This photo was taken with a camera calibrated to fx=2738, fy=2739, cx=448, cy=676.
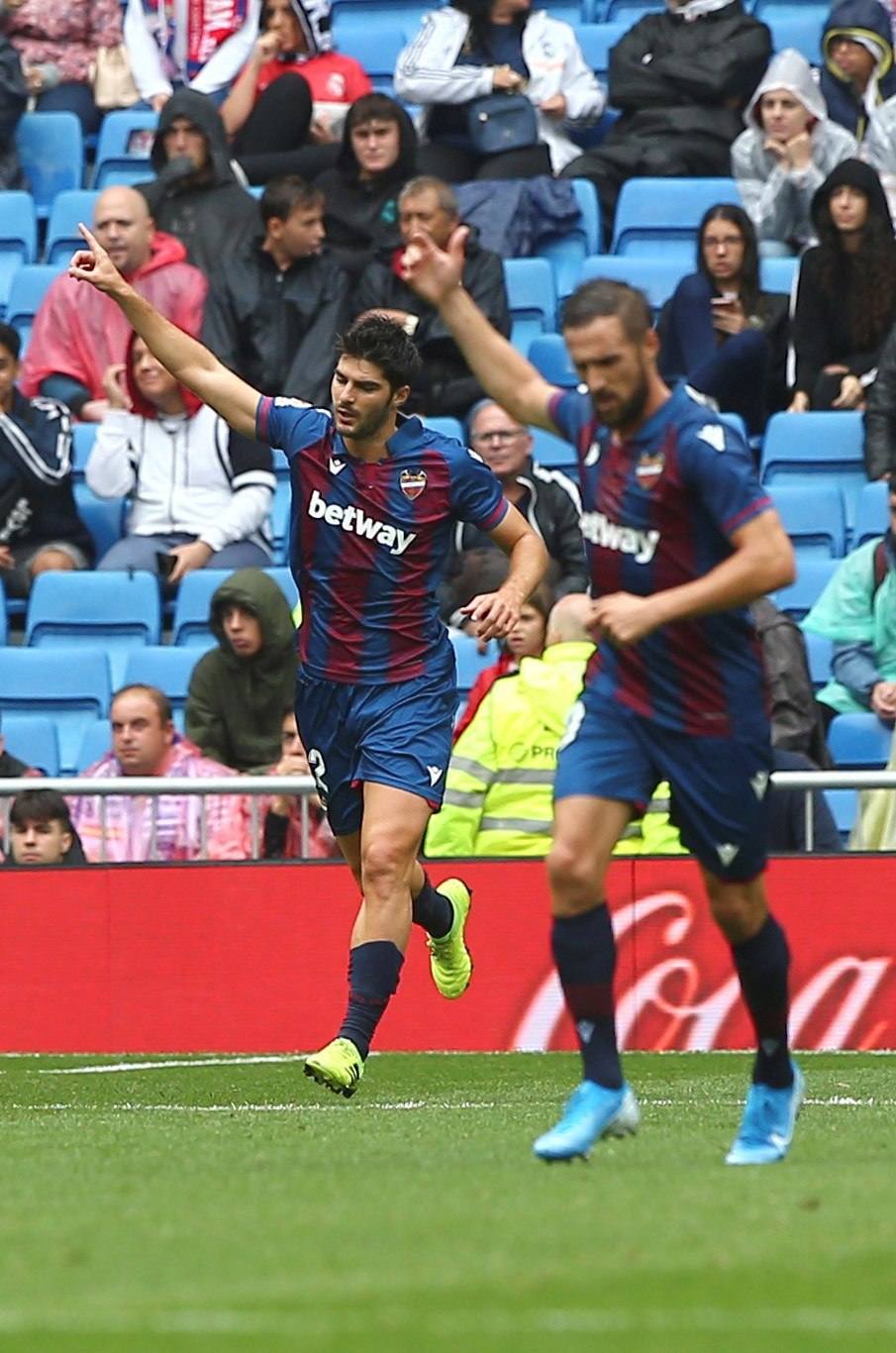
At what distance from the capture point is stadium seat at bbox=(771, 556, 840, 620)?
14062mm

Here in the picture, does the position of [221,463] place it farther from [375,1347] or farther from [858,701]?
[375,1347]

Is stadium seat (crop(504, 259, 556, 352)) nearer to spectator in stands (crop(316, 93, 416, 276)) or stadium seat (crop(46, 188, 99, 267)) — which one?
spectator in stands (crop(316, 93, 416, 276))

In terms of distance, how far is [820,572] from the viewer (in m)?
14.1

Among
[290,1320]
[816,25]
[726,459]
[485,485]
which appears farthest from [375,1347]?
[816,25]

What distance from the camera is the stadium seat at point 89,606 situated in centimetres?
1446

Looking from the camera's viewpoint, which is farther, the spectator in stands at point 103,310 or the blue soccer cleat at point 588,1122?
the spectator in stands at point 103,310

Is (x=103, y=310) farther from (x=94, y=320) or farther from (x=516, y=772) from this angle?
(x=516, y=772)

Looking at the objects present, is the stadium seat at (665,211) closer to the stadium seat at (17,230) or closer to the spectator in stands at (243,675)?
the stadium seat at (17,230)

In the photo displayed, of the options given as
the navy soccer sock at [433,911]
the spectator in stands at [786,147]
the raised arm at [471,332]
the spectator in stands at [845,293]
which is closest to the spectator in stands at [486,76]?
the spectator in stands at [786,147]

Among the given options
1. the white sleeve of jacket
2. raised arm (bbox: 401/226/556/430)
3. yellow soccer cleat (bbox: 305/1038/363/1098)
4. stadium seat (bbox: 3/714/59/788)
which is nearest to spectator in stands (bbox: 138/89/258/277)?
the white sleeve of jacket

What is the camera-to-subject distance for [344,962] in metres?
12.2

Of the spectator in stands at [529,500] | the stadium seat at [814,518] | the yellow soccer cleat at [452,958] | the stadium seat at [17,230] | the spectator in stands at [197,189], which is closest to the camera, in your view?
the yellow soccer cleat at [452,958]

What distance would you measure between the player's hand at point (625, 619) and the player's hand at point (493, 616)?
6.47 ft

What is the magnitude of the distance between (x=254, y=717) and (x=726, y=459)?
6745 mm
